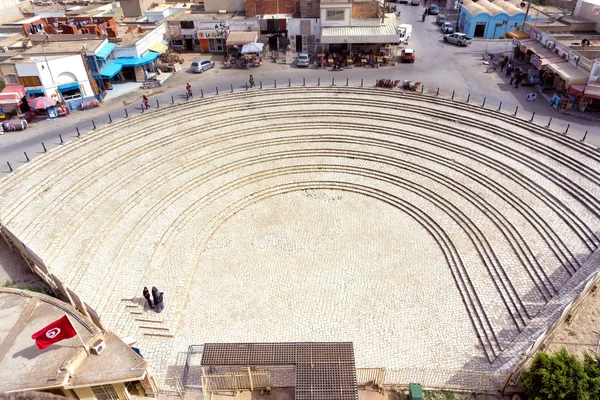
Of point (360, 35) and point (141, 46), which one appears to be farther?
point (360, 35)

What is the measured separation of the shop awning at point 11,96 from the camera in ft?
87.4

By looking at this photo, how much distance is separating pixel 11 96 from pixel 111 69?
7705 millimetres

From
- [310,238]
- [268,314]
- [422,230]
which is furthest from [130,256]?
[422,230]

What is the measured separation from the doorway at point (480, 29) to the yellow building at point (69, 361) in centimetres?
4823

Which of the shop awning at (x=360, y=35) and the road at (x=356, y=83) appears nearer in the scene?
the road at (x=356, y=83)

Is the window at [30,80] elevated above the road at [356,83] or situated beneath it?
elevated above

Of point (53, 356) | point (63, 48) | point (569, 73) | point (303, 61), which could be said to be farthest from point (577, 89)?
point (63, 48)

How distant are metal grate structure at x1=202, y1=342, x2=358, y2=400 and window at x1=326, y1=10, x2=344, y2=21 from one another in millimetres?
33342

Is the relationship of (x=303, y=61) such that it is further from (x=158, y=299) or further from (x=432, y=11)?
(x=432, y=11)

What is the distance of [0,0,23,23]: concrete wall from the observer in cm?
4553

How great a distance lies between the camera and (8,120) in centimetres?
2731

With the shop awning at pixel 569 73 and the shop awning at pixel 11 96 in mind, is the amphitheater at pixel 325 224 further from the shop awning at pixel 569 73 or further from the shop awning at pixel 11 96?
the shop awning at pixel 11 96

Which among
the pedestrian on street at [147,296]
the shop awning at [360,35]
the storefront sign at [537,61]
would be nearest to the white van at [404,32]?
the shop awning at [360,35]

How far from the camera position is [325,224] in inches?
856
